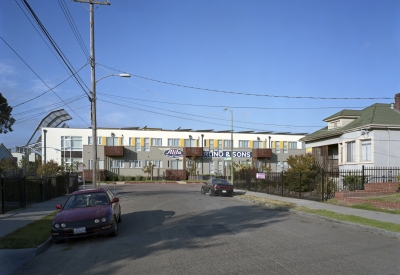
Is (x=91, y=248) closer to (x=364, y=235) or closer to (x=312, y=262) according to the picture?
(x=312, y=262)

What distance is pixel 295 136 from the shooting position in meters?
77.0

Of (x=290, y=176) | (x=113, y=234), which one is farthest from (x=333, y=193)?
(x=113, y=234)

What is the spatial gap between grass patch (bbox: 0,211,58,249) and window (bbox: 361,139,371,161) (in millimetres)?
21103

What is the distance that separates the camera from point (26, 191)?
21547 millimetres

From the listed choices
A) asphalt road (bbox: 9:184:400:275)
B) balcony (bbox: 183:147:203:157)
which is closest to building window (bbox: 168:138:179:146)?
balcony (bbox: 183:147:203:157)

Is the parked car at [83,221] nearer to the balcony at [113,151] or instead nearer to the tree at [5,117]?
the tree at [5,117]

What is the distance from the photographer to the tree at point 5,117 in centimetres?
2997

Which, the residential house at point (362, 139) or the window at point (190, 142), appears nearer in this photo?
the residential house at point (362, 139)

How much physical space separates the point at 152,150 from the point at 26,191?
1827 inches

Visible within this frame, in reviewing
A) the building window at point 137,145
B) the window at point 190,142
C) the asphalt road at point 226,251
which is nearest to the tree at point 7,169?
the asphalt road at point 226,251

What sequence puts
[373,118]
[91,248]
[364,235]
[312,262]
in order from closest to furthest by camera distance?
[312,262] < [91,248] < [364,235] < [373,118]

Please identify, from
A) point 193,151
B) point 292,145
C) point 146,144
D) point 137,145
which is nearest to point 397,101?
point 193,151

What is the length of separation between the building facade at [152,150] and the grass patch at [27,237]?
166 ft

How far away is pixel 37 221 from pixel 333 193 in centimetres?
1599
